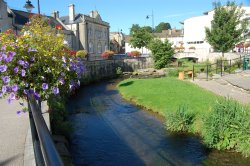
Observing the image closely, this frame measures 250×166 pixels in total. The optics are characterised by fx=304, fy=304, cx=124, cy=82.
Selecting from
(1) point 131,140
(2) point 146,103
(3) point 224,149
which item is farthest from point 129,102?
(3) point 224,149

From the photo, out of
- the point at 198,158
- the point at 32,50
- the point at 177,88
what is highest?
the point at 32,50

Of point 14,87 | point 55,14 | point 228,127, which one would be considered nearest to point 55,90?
point 14,87

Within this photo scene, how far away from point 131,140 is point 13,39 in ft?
29.2

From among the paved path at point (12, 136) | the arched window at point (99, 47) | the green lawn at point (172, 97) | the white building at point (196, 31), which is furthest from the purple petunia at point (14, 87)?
the white building at point (196, 31)

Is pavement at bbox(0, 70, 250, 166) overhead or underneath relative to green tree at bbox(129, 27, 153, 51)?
underneath

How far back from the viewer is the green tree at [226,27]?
99.5 feet

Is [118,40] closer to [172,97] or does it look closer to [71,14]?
[71,14]

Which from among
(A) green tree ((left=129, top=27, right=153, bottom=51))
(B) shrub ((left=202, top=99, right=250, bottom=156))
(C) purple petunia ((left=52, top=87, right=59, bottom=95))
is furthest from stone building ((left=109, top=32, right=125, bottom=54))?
(C) purple petunia ((left=52, top=87, right=59, bottom=95))

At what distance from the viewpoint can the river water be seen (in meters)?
11.3

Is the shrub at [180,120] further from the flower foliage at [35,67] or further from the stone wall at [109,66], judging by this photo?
the stone wall at [109,66]

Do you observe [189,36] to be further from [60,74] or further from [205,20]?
[60,74]

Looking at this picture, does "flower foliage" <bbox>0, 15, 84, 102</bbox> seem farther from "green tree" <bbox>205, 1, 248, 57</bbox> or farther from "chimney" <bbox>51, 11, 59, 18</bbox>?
"chimney" <bbox>51, 11, 59, 18</bbox>

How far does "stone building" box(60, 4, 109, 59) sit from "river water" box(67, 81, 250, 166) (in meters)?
32.5

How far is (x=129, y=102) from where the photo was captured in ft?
76.3
